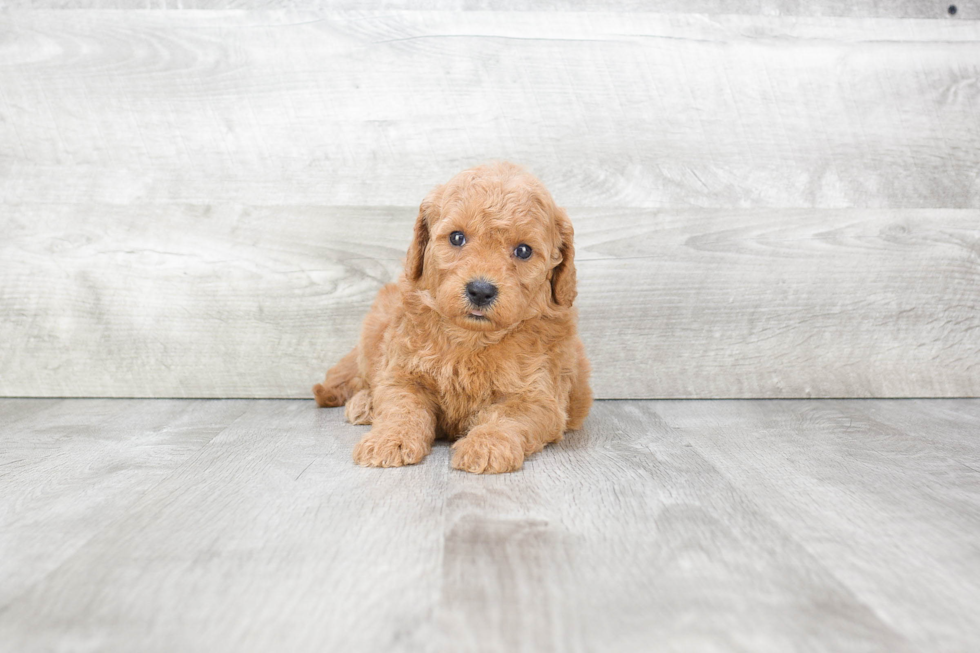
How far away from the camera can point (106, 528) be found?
1476 millimetres

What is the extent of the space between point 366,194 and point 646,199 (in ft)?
3.45

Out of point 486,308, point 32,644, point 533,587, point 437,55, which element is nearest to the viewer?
point 32,644

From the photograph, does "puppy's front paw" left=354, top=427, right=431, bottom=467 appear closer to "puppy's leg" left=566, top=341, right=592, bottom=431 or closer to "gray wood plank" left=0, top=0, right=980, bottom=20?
"puppy's leg" left=566, top=341, right=592, bottom=431

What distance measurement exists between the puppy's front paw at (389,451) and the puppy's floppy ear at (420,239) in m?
0.46

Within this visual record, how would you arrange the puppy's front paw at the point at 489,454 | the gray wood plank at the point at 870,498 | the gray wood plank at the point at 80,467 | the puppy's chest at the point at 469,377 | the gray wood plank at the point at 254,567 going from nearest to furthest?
the gray wood plank at the point at 254,567 → the gray wood plank at the point at 870,498 → the gray wood plank at the point at 80,467 → the puppy's front paw at the point at 489,454 → the puppy's chest at the point at 469,377

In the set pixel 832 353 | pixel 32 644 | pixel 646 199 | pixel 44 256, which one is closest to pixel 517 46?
pixel 646 199

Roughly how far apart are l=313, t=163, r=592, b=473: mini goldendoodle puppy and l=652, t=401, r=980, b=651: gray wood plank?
515 millimetres

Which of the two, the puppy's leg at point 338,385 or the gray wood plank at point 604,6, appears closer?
the puppy's leg at point 338,385

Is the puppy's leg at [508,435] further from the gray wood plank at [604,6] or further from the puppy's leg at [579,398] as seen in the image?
the gray wood plank at [604,6]

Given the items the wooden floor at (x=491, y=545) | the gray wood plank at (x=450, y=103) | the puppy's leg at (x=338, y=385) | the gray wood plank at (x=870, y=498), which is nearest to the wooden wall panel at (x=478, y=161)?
the gray wood plank at (x=450, y=103)

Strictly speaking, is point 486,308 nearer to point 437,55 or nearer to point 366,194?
point 366,194

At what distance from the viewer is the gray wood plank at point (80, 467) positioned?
1.38 m

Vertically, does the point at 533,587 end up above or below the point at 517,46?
below

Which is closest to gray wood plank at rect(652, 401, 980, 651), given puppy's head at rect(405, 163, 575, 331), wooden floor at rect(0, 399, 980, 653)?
wooden floor at rect(0, 399, 980, 653)
